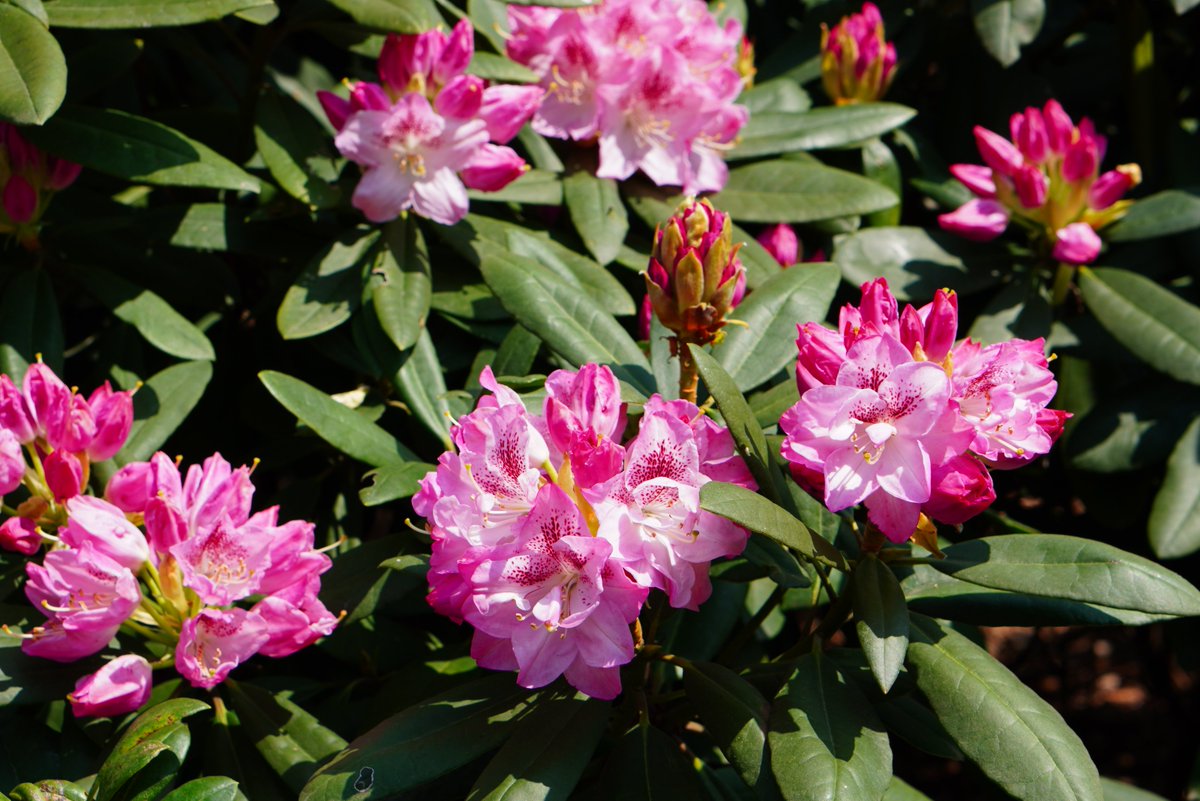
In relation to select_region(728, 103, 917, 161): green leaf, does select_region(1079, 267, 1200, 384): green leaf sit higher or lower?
lower

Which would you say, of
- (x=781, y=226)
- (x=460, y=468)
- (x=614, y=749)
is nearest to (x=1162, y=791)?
(x=781, y=226)

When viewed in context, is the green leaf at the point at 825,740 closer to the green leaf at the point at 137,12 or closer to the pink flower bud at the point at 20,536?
the pink flower bud at the point at 20,536

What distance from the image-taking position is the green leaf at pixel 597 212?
1.73 metres

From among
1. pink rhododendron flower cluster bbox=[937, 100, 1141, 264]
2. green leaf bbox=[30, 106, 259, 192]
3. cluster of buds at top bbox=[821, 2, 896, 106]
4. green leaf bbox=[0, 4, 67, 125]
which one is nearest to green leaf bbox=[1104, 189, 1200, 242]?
pink rhododendron flower cluster bbox=[937, 100, 1141, 264]

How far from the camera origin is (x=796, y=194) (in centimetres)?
192

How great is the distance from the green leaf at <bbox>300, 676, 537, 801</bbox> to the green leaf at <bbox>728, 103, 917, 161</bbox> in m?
1.04

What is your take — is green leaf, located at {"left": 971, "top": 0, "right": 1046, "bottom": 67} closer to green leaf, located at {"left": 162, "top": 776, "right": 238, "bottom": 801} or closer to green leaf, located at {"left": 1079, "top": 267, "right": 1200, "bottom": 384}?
green leaf, located at {"left": 1079, "top": 267, "right": 1200, "bottom": 384}

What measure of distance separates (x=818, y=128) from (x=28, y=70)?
120 centimetres

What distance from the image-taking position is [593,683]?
1178mm

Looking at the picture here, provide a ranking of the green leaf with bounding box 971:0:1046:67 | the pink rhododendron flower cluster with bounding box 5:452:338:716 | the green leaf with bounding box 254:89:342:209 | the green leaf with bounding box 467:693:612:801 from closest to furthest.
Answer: the green leaf with bounding box 467:693:612:801
the pink rhododendron flower cluster with bounding box 5:452:338:716
the green leaf with bounding box 254:89:342:209
the green leaf with bounding box 971:0:1046:67

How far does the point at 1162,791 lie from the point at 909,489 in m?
2.68

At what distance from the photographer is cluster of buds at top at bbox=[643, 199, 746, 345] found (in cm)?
129

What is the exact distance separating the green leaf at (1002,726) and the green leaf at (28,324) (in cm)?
120

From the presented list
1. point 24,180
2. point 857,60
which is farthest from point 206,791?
point 857,60
